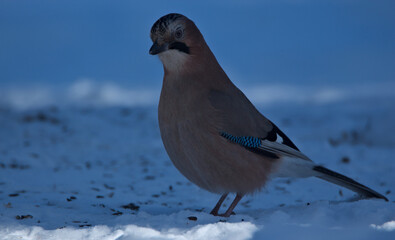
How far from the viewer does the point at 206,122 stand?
370cm

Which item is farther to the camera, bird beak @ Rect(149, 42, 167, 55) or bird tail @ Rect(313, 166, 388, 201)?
bird tail @ Rect(313, 166, 388, 201)

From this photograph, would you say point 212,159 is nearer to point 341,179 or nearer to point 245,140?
point 245,140

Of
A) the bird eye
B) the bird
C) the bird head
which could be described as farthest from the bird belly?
the bird eye

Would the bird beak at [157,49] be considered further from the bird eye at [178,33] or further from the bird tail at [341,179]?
the bird tail at [341,179]

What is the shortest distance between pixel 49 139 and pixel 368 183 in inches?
216

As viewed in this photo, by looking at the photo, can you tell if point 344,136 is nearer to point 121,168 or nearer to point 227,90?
point 121,168

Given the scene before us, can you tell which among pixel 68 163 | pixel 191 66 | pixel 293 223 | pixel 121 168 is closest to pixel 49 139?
pixel 68 163

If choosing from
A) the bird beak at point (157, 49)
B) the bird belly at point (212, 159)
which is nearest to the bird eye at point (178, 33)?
the bird beak at point (157, 49)

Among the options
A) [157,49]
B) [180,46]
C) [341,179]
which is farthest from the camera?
[341,179]

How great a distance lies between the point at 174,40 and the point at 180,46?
0.08 meters

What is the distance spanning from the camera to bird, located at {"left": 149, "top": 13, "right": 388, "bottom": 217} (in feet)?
12.1

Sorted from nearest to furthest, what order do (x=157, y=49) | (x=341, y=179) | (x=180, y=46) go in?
(x=157, y=49), (x=180, y=46), (x=341, y=179)

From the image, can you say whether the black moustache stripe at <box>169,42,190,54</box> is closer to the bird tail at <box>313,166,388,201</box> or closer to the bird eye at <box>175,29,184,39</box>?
the bird eye at <box>175,29,184,39</box>

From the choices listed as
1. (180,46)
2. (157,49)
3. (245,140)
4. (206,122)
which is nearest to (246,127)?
(245,140)
